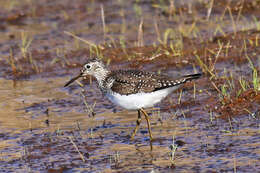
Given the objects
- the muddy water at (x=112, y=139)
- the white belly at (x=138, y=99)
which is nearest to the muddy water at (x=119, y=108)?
the muddy water at (x=112, y=139)

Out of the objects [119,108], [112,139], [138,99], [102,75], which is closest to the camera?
[138,99]

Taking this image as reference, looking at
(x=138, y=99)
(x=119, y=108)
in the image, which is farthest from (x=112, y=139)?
(x=119, y=108)

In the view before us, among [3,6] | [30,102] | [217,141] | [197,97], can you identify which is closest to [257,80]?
[197,97]

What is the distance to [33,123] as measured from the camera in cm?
913

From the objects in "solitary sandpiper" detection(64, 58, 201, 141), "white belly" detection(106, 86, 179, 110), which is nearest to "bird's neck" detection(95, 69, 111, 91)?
"solitary sandpiper" detection(64, 58, 201, 141)

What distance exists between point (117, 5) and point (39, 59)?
471 centimetres

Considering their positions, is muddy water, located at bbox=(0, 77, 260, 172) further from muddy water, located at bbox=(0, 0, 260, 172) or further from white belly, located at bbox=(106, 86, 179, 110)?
white belly, located at bbox=(106, 86, 179, 110)

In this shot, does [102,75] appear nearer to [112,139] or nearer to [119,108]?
[112,139]

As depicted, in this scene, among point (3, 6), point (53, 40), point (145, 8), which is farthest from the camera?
point (3, 6)

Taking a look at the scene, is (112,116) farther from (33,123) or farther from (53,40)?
(53,40)

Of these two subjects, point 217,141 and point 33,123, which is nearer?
point 217,141

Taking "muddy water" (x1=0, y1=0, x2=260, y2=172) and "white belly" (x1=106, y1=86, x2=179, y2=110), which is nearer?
"muddy water" (x1=0, y1=0, x2=260, y2=172)

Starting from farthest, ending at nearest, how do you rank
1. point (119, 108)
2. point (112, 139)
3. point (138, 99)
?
1. point (119, 108)
2. point (112, 139)
3. point (138, 99)

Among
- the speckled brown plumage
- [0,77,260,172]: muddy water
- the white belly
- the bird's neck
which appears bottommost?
[0,77,260,172]: muddy water
